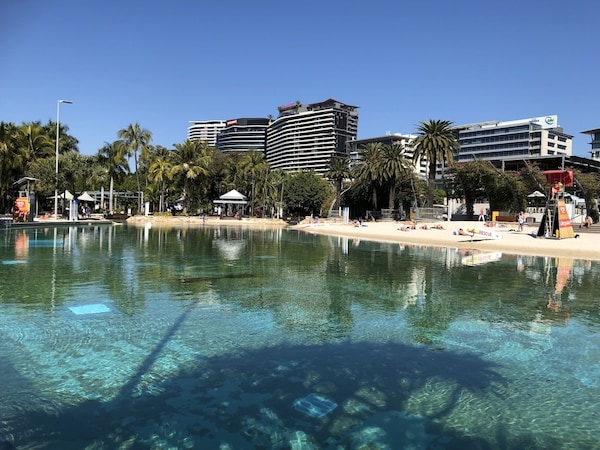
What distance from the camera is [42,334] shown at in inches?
322

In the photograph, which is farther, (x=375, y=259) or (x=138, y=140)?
(x=138, y=140)

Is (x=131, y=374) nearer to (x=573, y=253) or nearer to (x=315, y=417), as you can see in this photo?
(x=315, y=417)

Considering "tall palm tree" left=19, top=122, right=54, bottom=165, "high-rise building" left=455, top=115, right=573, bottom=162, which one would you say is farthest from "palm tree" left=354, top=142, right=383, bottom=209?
"high-rise building" left=455, top=115, right=573, bottom=162

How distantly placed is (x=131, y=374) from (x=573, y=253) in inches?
1013

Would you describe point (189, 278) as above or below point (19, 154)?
below

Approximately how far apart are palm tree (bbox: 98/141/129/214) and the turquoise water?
53.3 metres

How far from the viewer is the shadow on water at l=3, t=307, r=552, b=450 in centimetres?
479

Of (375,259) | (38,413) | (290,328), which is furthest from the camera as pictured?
(375,259)

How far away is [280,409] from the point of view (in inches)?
217

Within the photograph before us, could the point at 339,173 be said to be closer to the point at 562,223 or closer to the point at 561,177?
the point at 561,177

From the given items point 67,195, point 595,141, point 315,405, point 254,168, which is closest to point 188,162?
point 254,168

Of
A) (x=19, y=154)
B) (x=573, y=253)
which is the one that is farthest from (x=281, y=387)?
(x=19, y=154)

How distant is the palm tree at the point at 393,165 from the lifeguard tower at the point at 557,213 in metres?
32.8

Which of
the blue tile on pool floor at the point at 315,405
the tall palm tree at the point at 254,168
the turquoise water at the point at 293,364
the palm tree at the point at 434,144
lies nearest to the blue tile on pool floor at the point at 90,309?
the turquoise water at the point at 293,364
